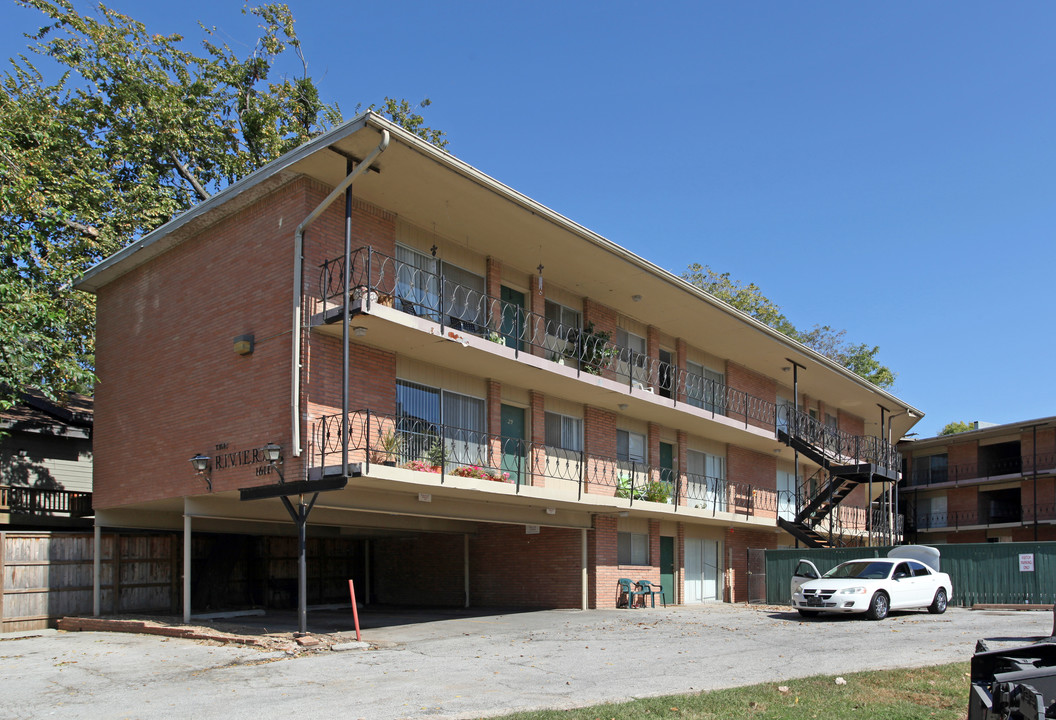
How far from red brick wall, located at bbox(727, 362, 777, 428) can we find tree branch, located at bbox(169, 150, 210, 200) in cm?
1905

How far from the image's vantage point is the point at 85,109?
92.9 feet

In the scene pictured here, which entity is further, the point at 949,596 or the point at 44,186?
the point at 44,186

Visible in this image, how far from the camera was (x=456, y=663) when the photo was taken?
1305 centimetres

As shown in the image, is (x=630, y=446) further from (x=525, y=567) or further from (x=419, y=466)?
(x=419, y=466)

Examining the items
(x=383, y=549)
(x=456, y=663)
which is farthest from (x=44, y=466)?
(x=456, y=663)

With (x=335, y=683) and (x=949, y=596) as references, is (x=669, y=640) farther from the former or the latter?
(x=949, y=596)

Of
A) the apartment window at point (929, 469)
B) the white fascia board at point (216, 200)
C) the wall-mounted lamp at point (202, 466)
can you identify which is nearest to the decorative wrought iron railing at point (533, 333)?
the white fascia board at point (216, 200)

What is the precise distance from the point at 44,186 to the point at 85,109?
5874 millimetres

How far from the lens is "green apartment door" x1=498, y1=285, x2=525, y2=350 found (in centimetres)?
2142

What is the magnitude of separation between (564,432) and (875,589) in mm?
8135

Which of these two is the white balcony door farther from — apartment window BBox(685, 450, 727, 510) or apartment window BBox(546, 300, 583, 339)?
apartment window BBox(546, 300, 583, 339)

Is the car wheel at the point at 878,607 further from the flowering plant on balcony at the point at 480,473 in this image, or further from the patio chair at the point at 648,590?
the flowering plant on balcony at the point at 480,473

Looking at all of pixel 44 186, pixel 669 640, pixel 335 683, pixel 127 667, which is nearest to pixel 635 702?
pixel 335 683

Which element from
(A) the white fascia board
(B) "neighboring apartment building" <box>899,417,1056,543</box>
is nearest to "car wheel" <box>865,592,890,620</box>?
(A) the white fascia board
